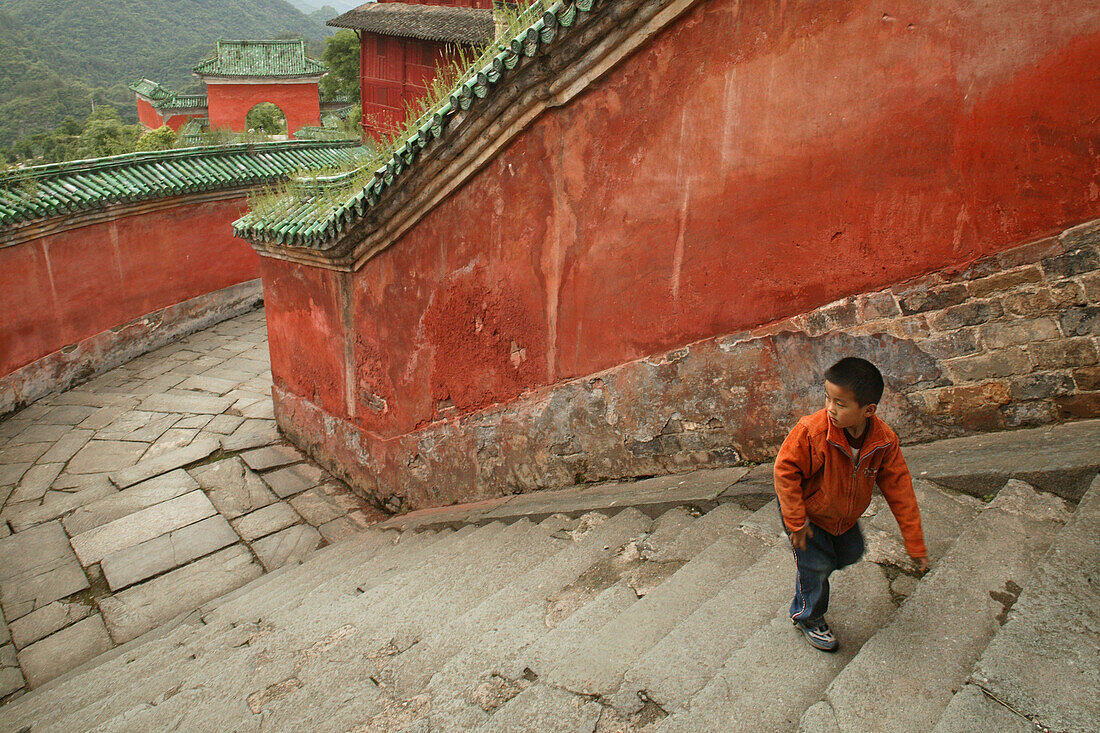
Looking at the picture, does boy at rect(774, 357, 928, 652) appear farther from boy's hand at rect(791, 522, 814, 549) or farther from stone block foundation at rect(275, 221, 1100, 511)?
stone block foundation at rect(275, 221, 1100, 511)

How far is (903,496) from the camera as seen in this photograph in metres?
2.35

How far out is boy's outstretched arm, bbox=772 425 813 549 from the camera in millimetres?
2314

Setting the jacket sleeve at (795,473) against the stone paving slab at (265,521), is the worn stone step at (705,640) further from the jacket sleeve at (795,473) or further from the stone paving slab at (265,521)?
the stone paving slab at (265,521)

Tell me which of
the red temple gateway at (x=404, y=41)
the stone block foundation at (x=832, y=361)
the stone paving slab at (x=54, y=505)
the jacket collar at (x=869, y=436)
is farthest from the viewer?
the red temple gateway at (x=404, y=41)

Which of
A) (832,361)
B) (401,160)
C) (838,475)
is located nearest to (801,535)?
(838,475)

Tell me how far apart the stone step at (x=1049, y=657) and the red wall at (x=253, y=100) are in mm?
27614

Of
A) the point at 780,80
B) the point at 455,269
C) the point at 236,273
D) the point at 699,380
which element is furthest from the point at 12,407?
the point at 780,80

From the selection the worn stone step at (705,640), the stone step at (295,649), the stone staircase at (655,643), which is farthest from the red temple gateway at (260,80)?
the worn stone step at (705,640)

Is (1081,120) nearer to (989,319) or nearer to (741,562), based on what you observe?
(989,319)

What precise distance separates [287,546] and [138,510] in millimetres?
1691

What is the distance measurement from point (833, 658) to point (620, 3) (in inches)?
117

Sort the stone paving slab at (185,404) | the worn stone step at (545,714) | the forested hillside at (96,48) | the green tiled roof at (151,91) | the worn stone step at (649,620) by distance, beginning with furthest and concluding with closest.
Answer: the forested hillside at (96,48) < the green tiled roof at (151,91) < the stone paving slab at (185,404) < the worn stone step at (649,620) < the worn stone step at (545,714)

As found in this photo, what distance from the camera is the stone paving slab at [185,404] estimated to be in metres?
8.66

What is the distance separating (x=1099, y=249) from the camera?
112 inches
